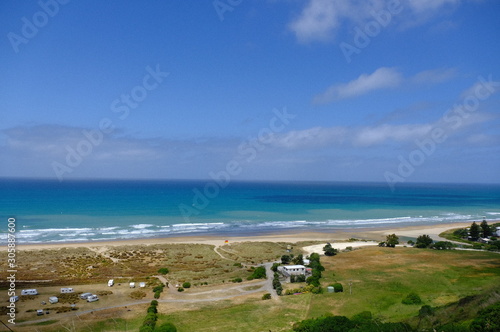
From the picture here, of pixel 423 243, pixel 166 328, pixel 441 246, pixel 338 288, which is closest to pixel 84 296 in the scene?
pixel 166 328

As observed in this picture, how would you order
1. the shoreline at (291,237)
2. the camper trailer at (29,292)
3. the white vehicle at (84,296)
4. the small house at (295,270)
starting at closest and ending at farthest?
the white vehicle at (84,296)
the camper trailer at (29,292)
the small house at (295,270)
the shoreline at (291,237)

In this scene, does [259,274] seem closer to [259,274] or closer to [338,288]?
[259,274]

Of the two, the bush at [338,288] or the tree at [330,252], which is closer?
the bush at [338,288]

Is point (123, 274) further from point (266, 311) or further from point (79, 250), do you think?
point (266, 311)

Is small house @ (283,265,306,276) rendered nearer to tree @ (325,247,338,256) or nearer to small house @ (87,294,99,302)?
tree @ (325,247,338,256)

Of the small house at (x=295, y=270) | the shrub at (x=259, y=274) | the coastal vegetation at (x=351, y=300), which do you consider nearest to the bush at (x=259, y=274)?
the shrub at (x=259, y=274)

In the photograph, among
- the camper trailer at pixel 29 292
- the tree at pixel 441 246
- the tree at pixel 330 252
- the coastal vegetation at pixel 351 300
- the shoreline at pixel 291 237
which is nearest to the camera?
the coastal vegetation at pixel 351 300

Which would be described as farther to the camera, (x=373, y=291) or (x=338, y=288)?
(x=338, y=288)

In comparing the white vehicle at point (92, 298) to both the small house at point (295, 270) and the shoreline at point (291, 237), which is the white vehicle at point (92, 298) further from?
the shoreline at point (291, 237)
